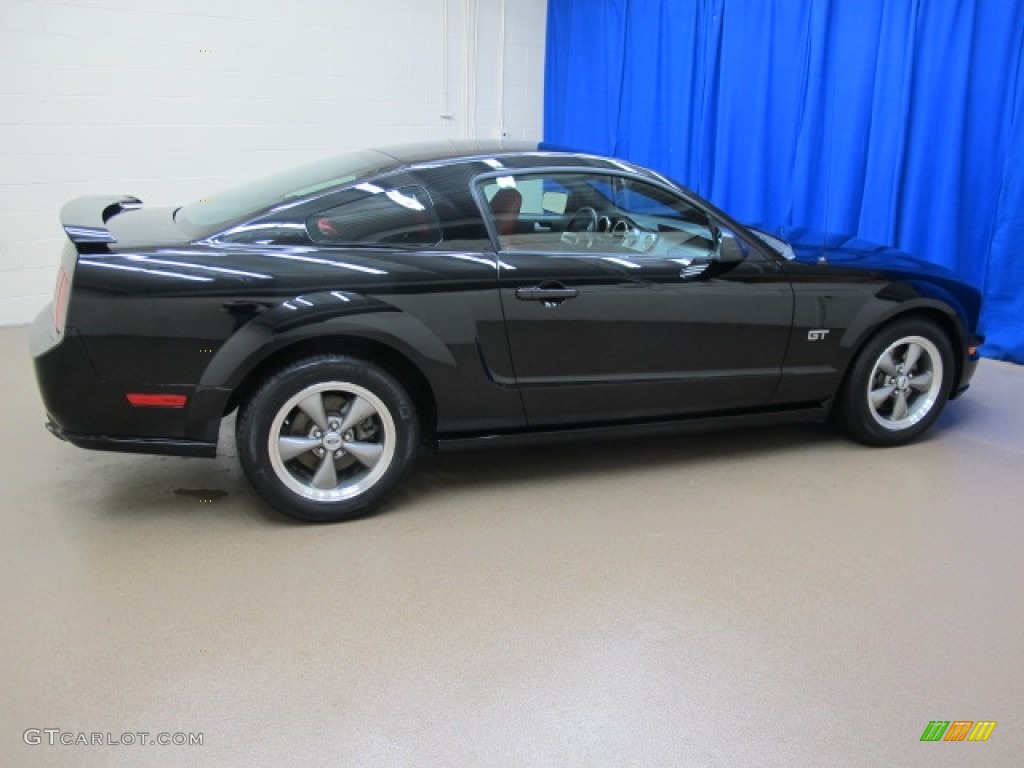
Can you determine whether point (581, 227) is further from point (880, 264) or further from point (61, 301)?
point (61, 301)

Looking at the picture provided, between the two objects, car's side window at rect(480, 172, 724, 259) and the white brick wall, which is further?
the white brick wall

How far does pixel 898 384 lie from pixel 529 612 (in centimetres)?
222

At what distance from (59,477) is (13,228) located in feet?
10.2

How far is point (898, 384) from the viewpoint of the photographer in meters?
3.77

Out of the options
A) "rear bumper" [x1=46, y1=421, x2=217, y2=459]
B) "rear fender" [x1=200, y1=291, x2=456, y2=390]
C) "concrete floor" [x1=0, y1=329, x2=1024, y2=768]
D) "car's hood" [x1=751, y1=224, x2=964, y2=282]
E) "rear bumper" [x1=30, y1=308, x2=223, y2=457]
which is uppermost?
"car's hood" [x1=751, y1=224, x2=964, y2=282]

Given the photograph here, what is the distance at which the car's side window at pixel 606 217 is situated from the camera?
330 centimetres

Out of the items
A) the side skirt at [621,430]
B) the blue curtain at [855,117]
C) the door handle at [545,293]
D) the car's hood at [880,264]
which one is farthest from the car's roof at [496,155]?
the blue curtain at [855,117]

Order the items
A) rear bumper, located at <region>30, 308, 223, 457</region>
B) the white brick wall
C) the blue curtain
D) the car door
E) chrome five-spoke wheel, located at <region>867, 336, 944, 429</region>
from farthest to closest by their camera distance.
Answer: the white brick wall
the blue curtain
chrome five-spoke wheel, located at <region>867, 336, 944, 429</region>
the car door
rear bumper, located at <region>30, 308, 223, 457</region>

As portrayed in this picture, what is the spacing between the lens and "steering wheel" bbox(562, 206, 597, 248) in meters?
3.34

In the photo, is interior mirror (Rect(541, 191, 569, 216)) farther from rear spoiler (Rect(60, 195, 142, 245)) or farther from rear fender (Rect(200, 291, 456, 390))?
rear spoiler (Rect(60, 195, 142, 245))

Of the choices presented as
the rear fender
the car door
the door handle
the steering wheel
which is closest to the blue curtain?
the car door

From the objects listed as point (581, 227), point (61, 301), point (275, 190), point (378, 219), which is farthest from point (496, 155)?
point (61, 301)

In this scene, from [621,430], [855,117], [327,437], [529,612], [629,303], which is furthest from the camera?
[855,117]

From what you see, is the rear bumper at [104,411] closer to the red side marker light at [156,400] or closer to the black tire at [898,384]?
the red side marker light at [156,400]
